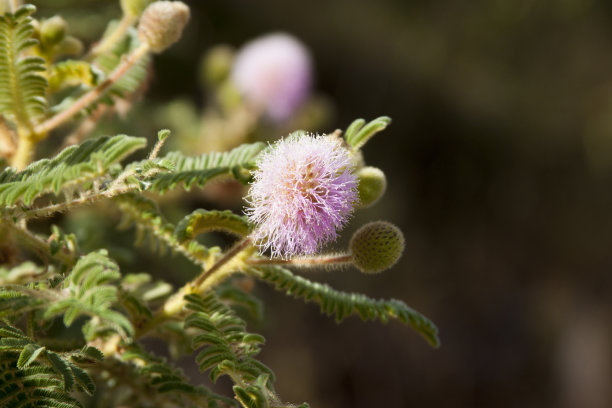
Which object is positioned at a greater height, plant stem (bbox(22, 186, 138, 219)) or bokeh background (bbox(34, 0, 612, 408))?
plant stem (bbox(22, 186, 138, 219))

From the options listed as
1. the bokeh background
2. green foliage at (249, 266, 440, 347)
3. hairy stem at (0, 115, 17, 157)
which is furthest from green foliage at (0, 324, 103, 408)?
the bokeh background

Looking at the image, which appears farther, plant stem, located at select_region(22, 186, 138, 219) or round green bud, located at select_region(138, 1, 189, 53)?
round green bud, located at select_region(138, 1, 189, 53)

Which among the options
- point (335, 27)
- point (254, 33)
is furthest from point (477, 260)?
point (254, 33)

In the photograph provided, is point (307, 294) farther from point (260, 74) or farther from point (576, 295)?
point (576, 295)

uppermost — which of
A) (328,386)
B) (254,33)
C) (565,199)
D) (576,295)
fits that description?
(254,33)

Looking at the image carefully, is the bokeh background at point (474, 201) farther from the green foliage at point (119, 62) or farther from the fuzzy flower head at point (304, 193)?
the fuzzy flower head at point (304, 193)

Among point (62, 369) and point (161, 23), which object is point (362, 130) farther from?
point (62, 369)

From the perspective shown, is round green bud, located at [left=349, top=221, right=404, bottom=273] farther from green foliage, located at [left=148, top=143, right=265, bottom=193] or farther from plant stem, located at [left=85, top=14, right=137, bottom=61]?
plant stem, located at [left=85, top=14, right=137, bottom=61]

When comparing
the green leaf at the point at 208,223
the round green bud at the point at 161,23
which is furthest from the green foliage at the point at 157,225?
the round green bud at the point at 161,23
